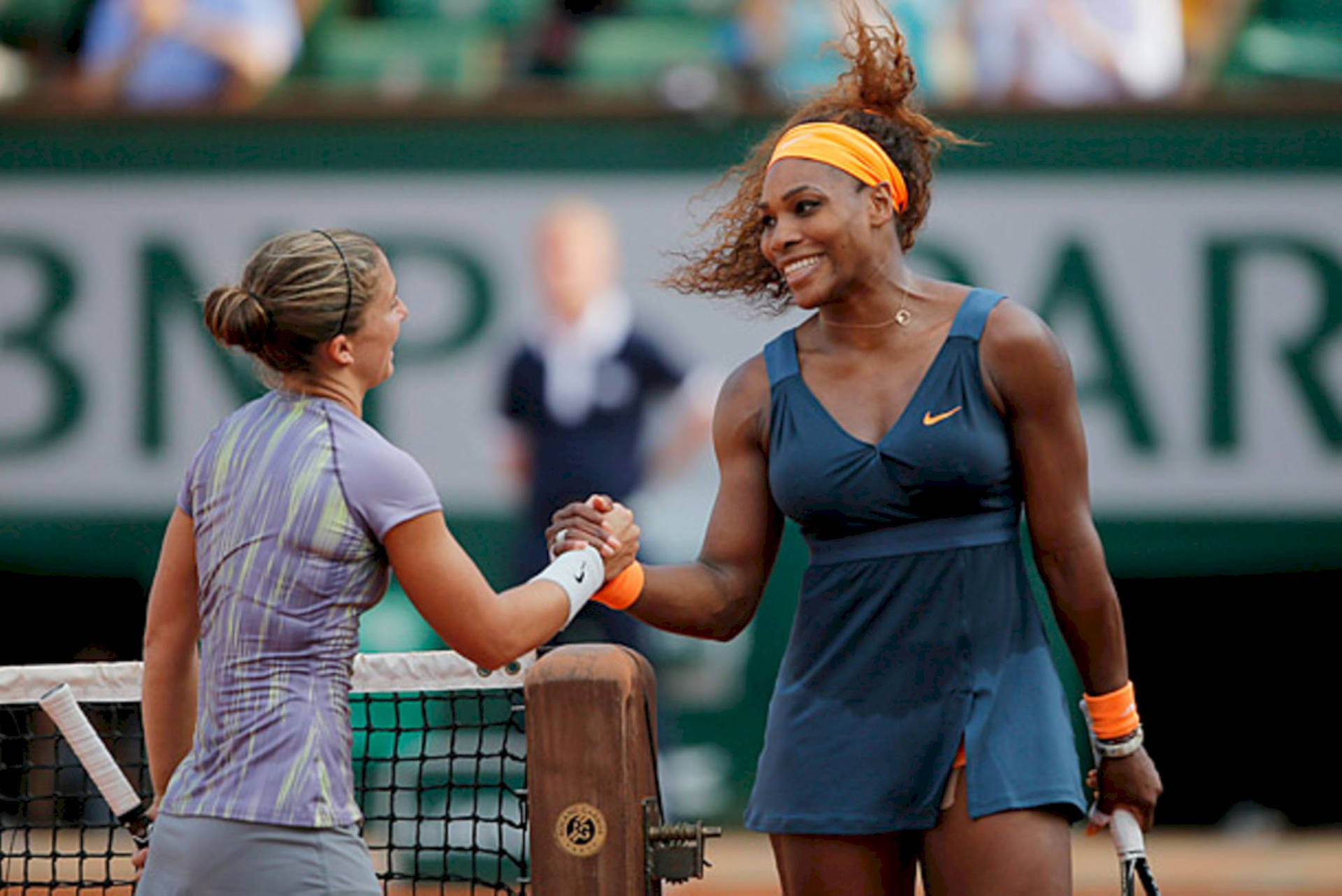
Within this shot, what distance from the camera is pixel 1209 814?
843cm

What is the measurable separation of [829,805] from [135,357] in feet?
18.3

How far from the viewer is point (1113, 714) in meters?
3.37

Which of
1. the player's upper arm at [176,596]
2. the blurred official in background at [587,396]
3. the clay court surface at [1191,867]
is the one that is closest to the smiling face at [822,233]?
the player's upper arm at [176,596]

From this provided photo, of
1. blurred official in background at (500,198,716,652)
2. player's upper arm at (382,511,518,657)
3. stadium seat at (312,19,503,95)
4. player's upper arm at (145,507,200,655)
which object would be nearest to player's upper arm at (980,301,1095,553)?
player's upper arm at (382,511,518,657)

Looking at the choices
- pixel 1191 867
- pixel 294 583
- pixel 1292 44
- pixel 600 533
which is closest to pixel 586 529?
pixel 600 533

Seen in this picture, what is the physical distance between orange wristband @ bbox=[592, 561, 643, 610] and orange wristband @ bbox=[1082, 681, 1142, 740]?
79 centimetres

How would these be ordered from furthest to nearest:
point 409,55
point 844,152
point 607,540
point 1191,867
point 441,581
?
point 409,55
point 1191,867
point 844,152
point 607,540
point 441,581

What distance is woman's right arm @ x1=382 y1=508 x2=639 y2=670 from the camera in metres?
2.80

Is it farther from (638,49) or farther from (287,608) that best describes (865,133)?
(638,49)

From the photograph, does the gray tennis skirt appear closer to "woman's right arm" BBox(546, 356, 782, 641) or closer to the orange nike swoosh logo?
"woman's right arm" BBox(546, 356, 782, 641)

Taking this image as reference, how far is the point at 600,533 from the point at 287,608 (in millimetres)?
764

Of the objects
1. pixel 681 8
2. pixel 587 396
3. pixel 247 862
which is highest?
pixel 681 8

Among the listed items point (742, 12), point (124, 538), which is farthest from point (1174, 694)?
point (124, 538)

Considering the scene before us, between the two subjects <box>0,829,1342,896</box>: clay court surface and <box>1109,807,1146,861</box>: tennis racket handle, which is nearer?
<box>1109,807,1146,861</box>: tennis racket handle
